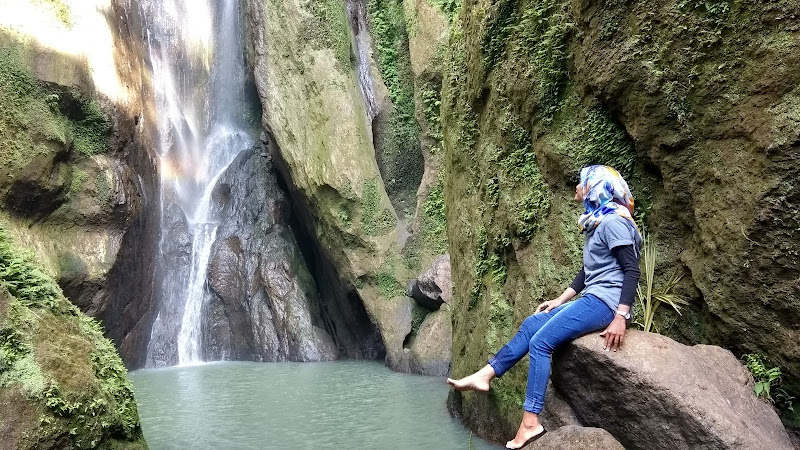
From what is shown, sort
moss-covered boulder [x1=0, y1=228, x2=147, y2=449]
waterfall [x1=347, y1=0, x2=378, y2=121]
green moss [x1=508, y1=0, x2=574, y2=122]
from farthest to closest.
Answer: waterfall [x1=347, y1=0, x2=378, y2=121] < green moss [x1=508, y1=0, x2=574, y2=122] < moss-covered boulder [x1=0, y1=228, x2=147, y2=449]

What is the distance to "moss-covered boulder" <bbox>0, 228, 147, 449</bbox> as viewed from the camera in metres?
3.77

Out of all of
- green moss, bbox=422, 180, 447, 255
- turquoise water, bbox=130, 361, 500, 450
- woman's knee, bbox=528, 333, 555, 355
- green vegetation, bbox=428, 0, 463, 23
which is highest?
green vegetation, bbox=428, 0, 463, 23

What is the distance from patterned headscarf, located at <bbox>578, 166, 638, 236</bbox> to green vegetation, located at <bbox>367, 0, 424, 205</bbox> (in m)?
10.9

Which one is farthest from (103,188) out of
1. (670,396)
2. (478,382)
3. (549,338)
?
(670,396)

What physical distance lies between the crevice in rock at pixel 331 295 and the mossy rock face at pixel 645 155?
8.00 metres

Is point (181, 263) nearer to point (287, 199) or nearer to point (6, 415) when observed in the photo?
point (287, 199)

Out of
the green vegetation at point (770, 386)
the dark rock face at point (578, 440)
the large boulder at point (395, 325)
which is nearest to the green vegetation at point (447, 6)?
the large boulder at point (395, 325)

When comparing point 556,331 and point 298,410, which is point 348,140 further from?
point 556,331

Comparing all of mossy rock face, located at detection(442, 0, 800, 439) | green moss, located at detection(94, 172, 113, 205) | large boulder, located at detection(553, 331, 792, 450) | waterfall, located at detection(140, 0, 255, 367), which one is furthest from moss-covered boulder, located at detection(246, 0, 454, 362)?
large boulder, located at detection(553, 331, 792, 450)

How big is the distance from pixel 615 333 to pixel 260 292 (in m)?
12.8

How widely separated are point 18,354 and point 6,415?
487 mm

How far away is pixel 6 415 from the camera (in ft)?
12.0

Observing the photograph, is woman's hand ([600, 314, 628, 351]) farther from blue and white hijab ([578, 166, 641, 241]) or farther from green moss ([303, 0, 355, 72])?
green moss ([303, 0, 355, 72])

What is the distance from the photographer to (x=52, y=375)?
13.2 feet
